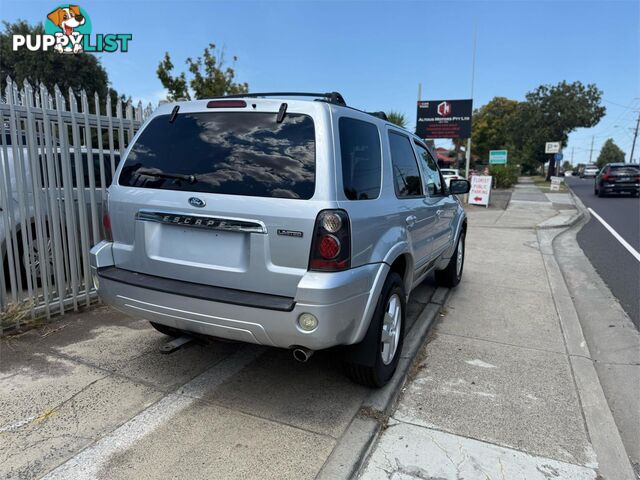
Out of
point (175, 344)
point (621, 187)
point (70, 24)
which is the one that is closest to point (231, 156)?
point (175, 344)

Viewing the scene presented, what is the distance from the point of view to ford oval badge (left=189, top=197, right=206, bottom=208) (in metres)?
2.76

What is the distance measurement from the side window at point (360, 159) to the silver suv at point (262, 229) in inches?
0.5

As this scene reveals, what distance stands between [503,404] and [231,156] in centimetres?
251

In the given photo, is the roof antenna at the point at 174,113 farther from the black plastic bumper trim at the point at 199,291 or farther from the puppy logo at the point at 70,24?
the puppy logo at the point at 70,24

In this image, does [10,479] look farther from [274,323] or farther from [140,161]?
[140,161]

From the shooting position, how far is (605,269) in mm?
7539

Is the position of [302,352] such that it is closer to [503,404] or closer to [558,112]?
[503,404]

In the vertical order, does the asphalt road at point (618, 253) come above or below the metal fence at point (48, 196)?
below

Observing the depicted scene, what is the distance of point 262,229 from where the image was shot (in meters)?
2.61

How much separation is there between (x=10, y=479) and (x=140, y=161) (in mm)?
1950

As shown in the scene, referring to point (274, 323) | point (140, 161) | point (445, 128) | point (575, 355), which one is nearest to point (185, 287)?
point (274, 323)

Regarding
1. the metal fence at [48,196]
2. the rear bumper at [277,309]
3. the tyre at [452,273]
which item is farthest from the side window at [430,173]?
the metal fence at [48,196]

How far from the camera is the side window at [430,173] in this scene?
14.9 feet
